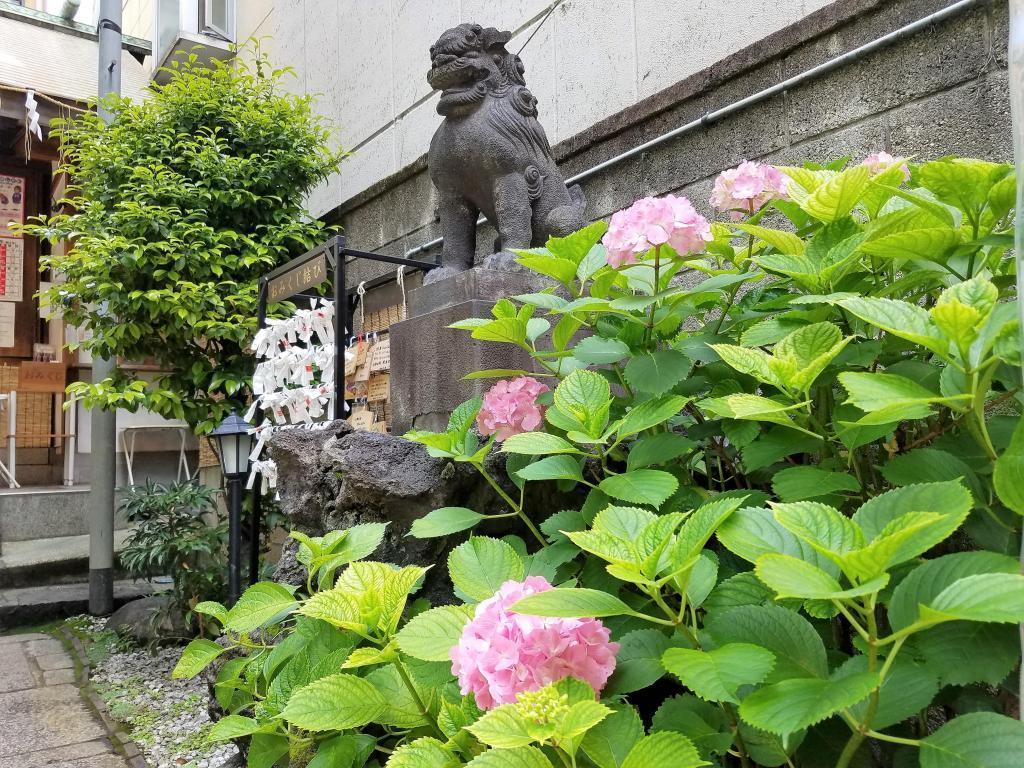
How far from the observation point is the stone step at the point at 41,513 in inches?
265

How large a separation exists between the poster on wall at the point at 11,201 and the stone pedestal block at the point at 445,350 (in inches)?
313

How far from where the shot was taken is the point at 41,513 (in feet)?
22.7

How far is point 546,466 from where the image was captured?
4.28ft

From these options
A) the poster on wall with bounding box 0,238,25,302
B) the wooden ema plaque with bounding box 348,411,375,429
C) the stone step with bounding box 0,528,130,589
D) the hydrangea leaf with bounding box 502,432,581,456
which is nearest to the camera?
the hydrangea leaf with bounding box 502,432,581,456

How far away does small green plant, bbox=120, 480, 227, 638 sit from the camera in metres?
4.56

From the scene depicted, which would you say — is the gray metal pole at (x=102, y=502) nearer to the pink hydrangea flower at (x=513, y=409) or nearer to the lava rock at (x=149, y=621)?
the lava rock at (x=149, y=621)

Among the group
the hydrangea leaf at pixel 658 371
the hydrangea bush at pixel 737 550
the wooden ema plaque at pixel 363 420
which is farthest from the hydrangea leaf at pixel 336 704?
the wooden ema plaque at pixel 363 420

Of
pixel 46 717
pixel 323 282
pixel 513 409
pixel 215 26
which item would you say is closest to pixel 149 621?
pixel 46 717

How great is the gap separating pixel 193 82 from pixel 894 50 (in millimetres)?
4640

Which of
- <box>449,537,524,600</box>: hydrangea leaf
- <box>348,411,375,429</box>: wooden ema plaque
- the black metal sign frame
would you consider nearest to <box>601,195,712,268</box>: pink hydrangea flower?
<box>449,537,524,600</box>: hydrangea leaf

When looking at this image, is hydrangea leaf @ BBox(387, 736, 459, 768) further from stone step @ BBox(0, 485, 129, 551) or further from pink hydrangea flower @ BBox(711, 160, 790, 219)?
stone step @ BBox(0, 485, 129, 551)

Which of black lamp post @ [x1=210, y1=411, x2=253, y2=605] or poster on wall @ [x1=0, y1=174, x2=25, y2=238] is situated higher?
poster on wall @ [x1=0, y1=174, x2=25, y2=238]

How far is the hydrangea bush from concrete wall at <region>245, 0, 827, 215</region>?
215 cm

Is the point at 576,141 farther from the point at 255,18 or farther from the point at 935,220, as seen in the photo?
the point at 255,18
